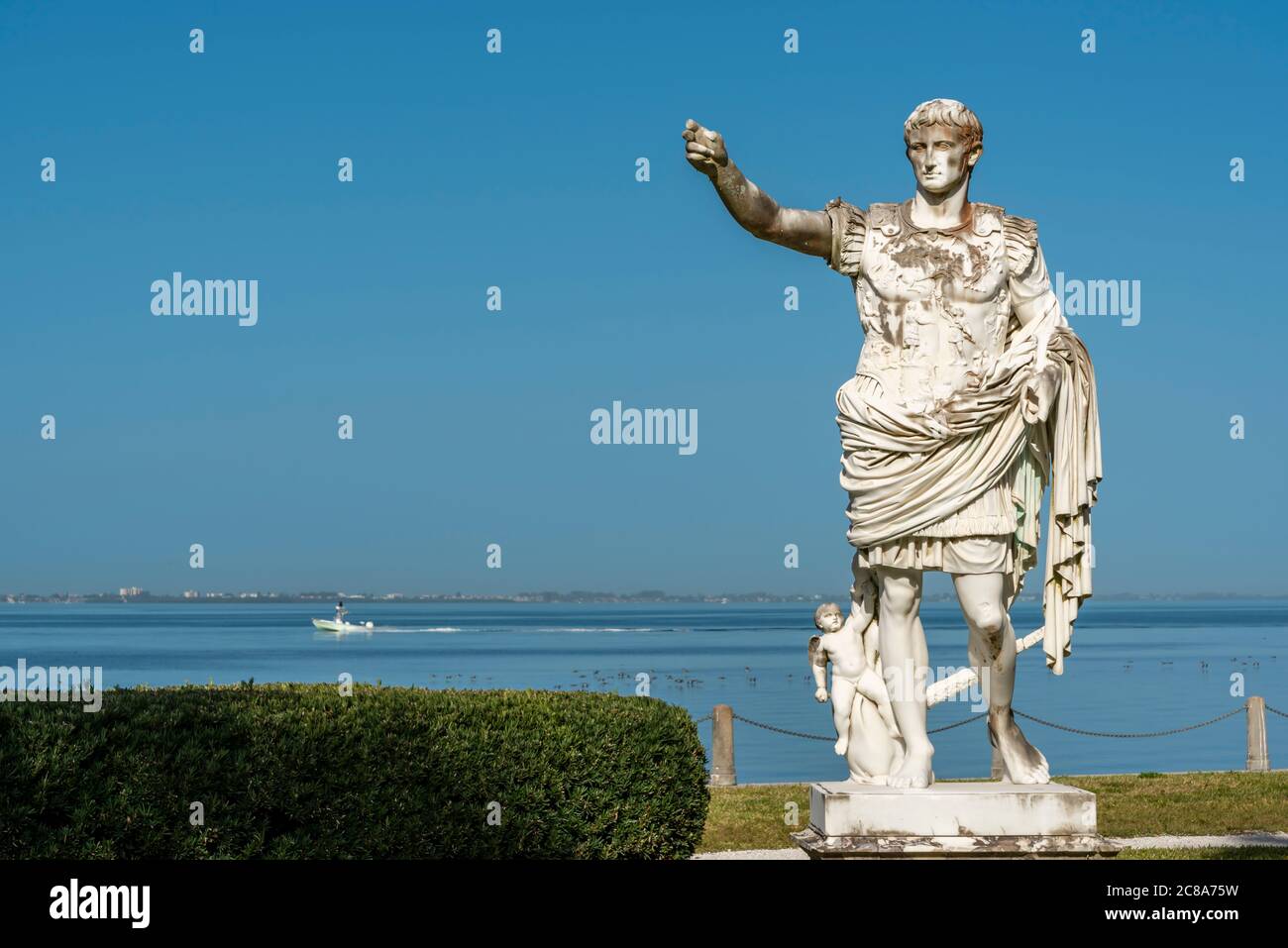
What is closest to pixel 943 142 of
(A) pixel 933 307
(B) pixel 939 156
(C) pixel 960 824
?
(B) pixel 939 156

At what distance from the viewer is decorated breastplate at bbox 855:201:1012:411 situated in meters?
7.43

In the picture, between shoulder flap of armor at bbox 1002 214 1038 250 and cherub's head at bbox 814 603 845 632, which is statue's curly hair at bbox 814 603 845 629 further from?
shoulder flap of armor at bbox 1002 214 1038 250

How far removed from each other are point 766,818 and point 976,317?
6370 mm

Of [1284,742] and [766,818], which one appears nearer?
[766,818]

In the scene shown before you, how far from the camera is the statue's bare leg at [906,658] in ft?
24.2

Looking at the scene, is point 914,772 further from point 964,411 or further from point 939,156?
point 939,156

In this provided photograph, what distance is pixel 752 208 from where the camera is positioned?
7.52 m

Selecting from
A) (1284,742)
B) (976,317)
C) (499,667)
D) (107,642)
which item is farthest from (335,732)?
(107,642)

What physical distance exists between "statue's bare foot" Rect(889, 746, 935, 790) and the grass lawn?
408 cm

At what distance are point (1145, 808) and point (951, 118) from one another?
8109mm

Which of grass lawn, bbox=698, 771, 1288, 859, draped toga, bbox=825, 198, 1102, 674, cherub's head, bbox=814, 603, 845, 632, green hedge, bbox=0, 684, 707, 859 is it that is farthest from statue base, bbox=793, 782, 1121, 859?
grass lawn, bbox=698, 771, 1288, 859

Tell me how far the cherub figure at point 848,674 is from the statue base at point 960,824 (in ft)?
1.96
